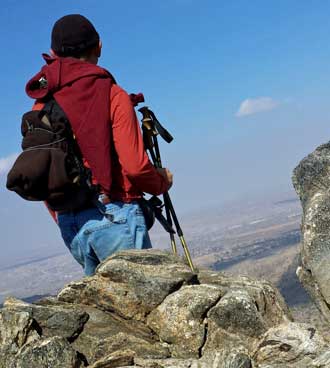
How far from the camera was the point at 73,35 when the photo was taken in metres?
6.83

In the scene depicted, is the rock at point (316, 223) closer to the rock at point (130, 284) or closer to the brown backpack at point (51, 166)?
the rock at point (130, 284)

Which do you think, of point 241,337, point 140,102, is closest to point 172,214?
point 140,102

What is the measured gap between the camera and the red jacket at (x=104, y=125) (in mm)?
6449

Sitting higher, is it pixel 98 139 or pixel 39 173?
pixel 98 139

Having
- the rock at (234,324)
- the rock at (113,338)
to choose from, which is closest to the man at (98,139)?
the rock at (113,338)

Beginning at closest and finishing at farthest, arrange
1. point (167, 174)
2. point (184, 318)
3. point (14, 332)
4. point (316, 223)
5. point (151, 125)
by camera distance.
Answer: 1. point (14, 332)
2. point (184, 318)
3. point (316, 223)
4. point (167, 174)
5. point (151, 125)

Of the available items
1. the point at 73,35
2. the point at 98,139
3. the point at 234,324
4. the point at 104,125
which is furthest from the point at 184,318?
the point at 73,35

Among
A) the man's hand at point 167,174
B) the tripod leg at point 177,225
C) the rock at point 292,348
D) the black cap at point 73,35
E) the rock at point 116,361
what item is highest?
the black cap at point 73,35

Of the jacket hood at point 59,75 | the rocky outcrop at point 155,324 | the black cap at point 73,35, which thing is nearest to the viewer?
the rocky outcrop at point 155,324

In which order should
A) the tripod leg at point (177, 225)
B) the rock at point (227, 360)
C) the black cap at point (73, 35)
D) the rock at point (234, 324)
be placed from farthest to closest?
1. the tripod leg at point (177, 225)
2. the black cap at point (73, 35)
3. the rock at point (234, 324)
4. the rock at point (227, 360)

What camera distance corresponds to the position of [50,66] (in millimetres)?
6871

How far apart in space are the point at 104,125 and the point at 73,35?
1.41 metres

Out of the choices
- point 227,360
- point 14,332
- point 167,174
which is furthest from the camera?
point 167,174

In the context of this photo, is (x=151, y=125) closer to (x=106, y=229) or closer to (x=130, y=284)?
(x=106, y=229)
